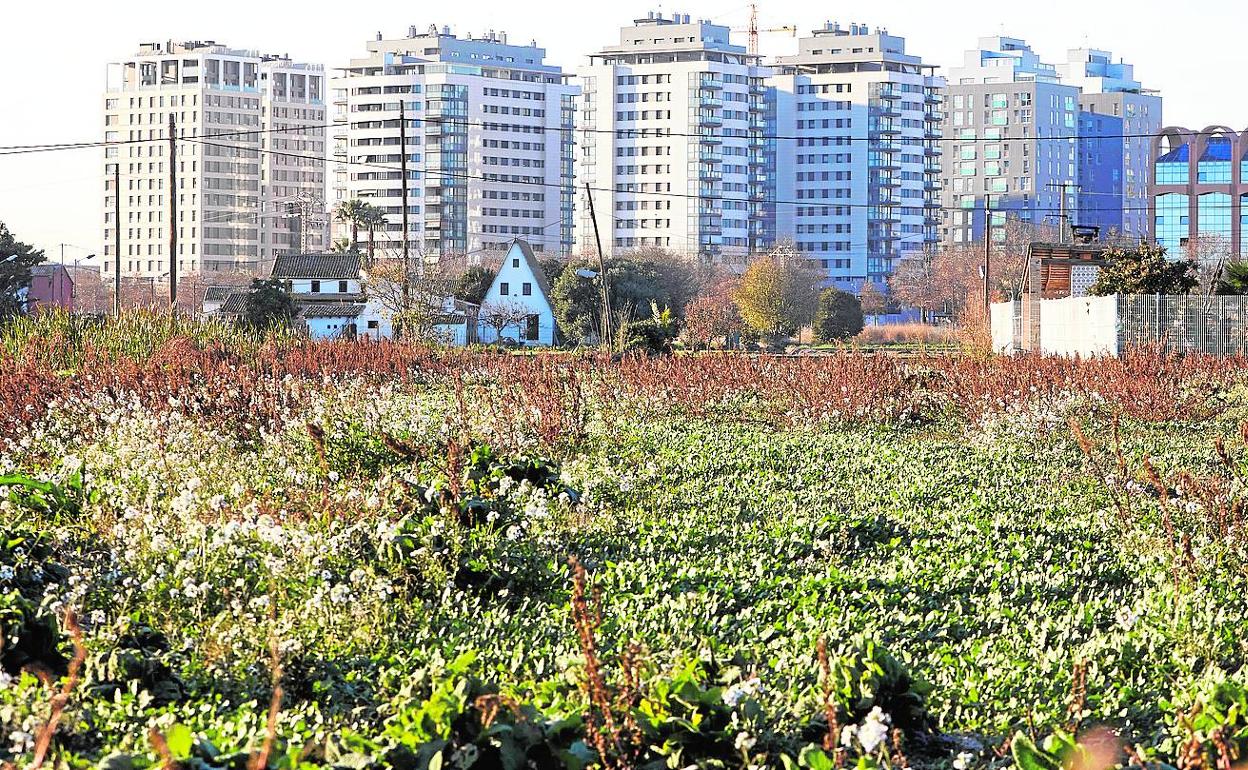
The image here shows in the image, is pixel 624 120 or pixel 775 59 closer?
pixel 624 120

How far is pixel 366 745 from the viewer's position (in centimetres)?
391

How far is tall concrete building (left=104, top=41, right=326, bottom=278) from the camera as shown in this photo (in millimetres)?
184625

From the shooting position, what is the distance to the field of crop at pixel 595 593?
4.18 m

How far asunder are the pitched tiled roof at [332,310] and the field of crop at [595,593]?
50.9m

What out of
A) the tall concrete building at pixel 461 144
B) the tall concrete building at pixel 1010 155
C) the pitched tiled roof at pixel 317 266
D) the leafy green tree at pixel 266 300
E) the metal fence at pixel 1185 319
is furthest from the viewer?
Result: the tall concrete building at pixel 1010 155

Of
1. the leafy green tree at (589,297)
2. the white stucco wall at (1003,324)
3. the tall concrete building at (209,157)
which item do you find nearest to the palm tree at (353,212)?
the leafy green tree at (589,297)

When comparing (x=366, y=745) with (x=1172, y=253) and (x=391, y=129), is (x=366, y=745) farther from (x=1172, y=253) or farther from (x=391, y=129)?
(x=391, y=129)

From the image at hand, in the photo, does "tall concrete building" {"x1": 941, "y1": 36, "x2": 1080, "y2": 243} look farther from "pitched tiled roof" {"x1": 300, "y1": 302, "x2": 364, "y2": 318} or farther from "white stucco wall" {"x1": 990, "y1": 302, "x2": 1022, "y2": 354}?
"white stucco wall" {"x1": 990, "y1": 302, "x2": 1022, "y2": 354}

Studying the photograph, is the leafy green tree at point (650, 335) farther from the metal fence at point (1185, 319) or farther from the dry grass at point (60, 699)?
the dry grass at point (60, 699)

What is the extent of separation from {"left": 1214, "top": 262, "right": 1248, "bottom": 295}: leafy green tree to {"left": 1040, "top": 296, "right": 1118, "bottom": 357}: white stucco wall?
3892 millimetres

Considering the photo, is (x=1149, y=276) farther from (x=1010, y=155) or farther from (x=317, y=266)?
(x=1010, y=155)

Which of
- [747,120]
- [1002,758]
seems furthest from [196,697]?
[747,120]

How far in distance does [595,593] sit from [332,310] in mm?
61899

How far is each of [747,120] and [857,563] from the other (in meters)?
160
